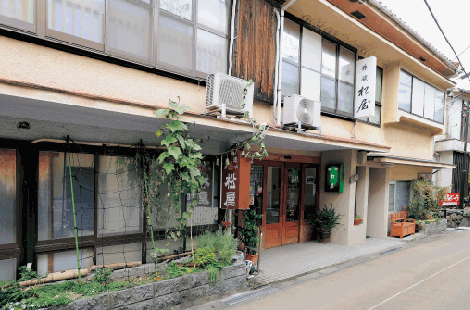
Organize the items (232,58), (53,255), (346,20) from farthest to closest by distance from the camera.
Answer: (346,20), (232,58), (53,255)

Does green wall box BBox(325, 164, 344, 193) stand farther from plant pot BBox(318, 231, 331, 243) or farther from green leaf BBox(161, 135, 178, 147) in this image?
green leaf BBox(161, 135, 178, 147)

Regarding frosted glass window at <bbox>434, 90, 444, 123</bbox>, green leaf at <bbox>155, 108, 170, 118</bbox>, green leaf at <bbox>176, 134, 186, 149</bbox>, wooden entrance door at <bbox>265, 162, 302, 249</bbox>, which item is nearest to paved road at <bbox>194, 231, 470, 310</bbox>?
wooden entrance door at <bbox>265, 162, 302, 249</bbox>

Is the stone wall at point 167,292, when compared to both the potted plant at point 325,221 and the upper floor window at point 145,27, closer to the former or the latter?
the upper floor window at point 145,27

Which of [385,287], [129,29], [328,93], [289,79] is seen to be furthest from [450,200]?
[129,29]

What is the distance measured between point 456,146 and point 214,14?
18.4m

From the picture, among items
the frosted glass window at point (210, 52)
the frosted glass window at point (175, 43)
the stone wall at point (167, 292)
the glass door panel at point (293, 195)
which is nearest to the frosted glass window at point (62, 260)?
the stone wall at point (167, 292)

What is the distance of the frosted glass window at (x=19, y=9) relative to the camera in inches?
152

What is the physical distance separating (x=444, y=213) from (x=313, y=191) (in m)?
10.0

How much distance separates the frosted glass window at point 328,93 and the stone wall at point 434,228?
8529 mm

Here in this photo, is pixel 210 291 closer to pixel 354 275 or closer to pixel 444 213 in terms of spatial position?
pixel 354 275

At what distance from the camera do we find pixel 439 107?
14336 millimetres

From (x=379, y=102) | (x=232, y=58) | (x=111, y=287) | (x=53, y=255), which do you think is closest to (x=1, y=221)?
(x=53, y=255)

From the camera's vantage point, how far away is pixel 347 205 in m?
9.85

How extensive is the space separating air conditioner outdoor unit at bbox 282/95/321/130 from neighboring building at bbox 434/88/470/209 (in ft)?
49.5
